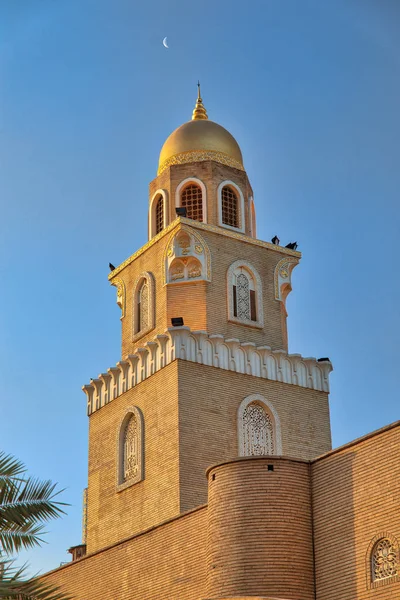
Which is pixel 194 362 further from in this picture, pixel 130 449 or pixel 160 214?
pixel 160 214

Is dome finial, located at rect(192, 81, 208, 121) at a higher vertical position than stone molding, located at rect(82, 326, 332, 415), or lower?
higher

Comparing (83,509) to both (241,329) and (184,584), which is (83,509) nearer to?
(241,329)

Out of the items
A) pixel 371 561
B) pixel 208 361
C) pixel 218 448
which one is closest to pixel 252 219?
pixel 208 361

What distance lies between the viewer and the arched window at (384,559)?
1344 centimetres

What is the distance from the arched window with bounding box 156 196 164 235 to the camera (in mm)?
24953

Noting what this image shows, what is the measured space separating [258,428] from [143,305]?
4.11 m

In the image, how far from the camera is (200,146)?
25.1m

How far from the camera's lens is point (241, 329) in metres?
23.3

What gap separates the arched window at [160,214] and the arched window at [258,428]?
499 cm

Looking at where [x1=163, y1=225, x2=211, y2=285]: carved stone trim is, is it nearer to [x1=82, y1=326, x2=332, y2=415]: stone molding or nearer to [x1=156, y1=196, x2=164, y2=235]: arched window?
[x1=156, y1=196, x2=164, y2=235]: arched window


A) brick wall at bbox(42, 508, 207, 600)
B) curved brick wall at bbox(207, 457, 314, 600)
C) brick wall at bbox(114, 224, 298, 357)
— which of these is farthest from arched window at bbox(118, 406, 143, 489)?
curved brick wall at bbox(207, 457, 314, 600)

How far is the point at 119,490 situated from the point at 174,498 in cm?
225

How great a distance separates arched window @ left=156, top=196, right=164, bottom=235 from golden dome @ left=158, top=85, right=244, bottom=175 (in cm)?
84

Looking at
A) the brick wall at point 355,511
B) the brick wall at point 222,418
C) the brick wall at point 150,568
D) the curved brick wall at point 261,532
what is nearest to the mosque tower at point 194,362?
the brick wall at point 222,418
